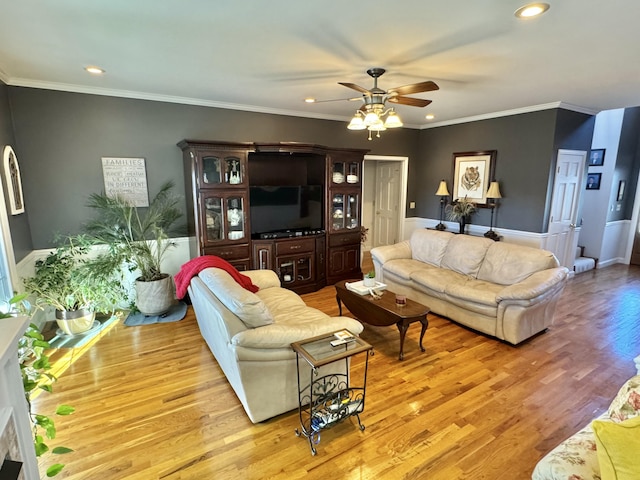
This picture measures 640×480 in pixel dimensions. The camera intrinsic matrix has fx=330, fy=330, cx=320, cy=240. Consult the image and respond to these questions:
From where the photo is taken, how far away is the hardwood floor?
78.2 inches

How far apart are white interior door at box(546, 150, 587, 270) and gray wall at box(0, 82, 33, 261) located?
21.8 ft

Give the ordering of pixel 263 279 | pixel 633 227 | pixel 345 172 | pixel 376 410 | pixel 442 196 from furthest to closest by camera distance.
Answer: pixel 633 227, pixel 442 196, pixel 345 172, pixel 263 279, pixel 376 410

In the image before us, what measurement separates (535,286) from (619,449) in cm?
242

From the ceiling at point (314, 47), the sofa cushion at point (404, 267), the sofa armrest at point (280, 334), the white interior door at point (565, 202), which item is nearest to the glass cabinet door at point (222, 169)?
the ceiling at point (314, 47)

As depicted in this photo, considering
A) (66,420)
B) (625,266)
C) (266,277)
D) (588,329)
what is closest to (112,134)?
(266,277)

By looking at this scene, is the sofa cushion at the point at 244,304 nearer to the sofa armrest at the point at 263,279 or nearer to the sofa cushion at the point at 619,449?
the sofa armrest at the point at 263,279

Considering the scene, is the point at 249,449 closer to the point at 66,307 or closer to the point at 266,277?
the point at 266,277

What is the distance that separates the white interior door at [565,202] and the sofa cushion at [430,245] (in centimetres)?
175

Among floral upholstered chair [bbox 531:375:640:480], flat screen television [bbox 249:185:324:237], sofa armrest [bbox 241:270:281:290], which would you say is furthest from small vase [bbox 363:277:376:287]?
floral upholstered chair [bbox 531:375:640:480]

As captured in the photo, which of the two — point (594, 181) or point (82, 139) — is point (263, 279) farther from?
point (594, 181)

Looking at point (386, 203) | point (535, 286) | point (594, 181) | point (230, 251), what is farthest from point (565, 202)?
point (230, 251)

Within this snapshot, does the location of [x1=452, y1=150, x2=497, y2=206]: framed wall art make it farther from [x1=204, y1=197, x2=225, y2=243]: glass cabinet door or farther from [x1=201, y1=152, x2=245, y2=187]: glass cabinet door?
[x1=204, y1=197, x2=225, y2=243]: glass cabinet door

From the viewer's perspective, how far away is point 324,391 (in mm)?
2287

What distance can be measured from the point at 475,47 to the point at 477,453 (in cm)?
292
